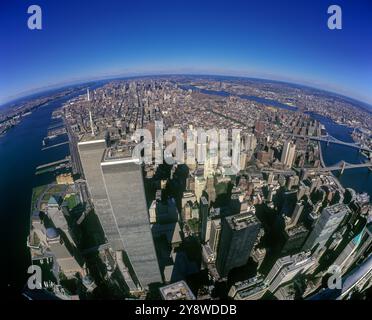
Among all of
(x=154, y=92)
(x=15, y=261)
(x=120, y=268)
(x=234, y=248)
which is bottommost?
(x=15, y=261)

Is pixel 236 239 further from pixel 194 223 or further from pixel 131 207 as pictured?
pixel 194 223

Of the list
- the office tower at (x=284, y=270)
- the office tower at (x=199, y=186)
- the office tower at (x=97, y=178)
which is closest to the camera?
the office tower at (x=97, y=178)

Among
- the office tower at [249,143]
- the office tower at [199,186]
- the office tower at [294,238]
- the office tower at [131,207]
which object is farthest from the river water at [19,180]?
the office tower at [249,143]

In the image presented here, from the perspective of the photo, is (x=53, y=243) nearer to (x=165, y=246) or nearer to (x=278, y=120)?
(x=165, y=246)

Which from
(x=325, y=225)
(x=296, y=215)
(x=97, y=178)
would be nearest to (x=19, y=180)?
(x=97, y=178)

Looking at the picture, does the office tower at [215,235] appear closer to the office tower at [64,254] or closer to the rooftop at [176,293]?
the rooftop at [176,293]

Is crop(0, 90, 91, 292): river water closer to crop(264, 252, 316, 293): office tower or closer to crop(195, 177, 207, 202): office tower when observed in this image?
crop(195, 177, 207, 202): office tower

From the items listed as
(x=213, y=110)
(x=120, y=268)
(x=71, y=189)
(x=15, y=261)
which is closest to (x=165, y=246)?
(x=120, y=268)

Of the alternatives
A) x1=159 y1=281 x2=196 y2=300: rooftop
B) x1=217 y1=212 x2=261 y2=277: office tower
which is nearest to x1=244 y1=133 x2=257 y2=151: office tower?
x1=217 y1=212 x2=261 y2=277: office tower
